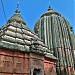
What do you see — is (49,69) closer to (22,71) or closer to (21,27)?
(22,71)

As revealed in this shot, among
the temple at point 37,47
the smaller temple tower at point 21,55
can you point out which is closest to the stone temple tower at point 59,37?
the temple at point 37,47

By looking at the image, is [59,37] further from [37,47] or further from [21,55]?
[21,55]

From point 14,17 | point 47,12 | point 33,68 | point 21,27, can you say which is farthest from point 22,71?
point 47,12

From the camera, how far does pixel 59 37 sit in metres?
26.4

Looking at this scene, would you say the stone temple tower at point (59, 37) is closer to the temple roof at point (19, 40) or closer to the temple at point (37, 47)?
the temple at point (37, 47)

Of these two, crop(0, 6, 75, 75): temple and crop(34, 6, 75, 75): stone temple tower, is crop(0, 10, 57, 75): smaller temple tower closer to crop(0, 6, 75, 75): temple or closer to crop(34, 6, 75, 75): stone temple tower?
crop(0, 6, 75, 75): temple

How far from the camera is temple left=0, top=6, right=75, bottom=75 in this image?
47.6 feet

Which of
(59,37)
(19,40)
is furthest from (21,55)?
(59,37)

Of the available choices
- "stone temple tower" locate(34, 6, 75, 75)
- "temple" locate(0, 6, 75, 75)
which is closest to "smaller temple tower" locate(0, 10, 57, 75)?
"temple" locate(0, 6, 75, 75)

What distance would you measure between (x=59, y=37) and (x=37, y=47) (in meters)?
11.0

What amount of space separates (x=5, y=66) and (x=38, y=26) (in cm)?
1626

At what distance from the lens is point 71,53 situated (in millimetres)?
25891

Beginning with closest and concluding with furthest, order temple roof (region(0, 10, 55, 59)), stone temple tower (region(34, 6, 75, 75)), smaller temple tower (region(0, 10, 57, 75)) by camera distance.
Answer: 1. smaller temple tower (region(0, 10, 57, 75))
2. temple roof (region(0, 10, 55, 59))
3. stone temple tower (region(34, 6, 75, 75))

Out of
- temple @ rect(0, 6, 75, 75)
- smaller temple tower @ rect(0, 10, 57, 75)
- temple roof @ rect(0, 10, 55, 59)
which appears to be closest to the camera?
smaller temple tower @ rect(0, 10, 57, 75)
